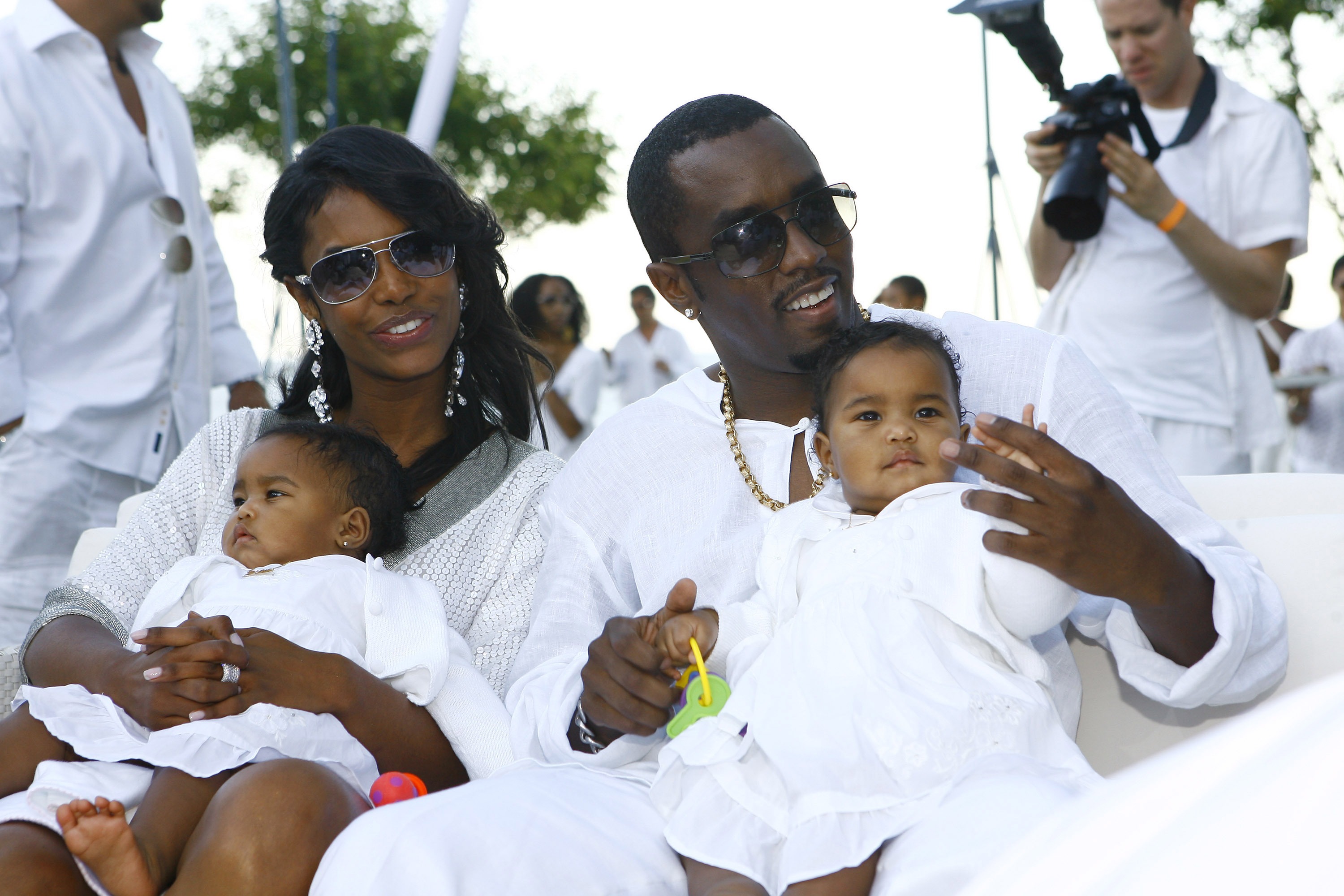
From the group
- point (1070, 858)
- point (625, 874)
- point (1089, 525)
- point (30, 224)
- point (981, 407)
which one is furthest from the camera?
point (30, 224)

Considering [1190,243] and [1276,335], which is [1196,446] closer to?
[1190,243]

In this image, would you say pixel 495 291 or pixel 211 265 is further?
pixel 211 265

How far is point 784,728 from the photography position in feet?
6.88

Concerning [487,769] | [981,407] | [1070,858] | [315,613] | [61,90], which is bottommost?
[487,769]

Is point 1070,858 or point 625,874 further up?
point 1070,858

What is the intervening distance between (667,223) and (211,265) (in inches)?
99.7

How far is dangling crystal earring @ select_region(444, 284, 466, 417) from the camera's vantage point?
11.0ft

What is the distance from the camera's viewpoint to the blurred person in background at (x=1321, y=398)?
311 inches

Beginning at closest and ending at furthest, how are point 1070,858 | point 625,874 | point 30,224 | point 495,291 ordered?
point 1070,858 < point 625,874 < point 495,291 < point 30,224

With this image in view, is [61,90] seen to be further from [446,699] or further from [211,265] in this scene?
[446,699]

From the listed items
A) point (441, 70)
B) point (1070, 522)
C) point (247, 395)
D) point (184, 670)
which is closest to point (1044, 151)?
point (1070, 522)

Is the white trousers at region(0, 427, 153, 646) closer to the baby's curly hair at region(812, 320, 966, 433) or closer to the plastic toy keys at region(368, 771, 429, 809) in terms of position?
the plastic toy keys at region(368, 771, 429, 809)

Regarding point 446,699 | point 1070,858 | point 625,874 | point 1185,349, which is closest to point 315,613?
point 446,699

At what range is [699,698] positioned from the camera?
2266 millimetres
